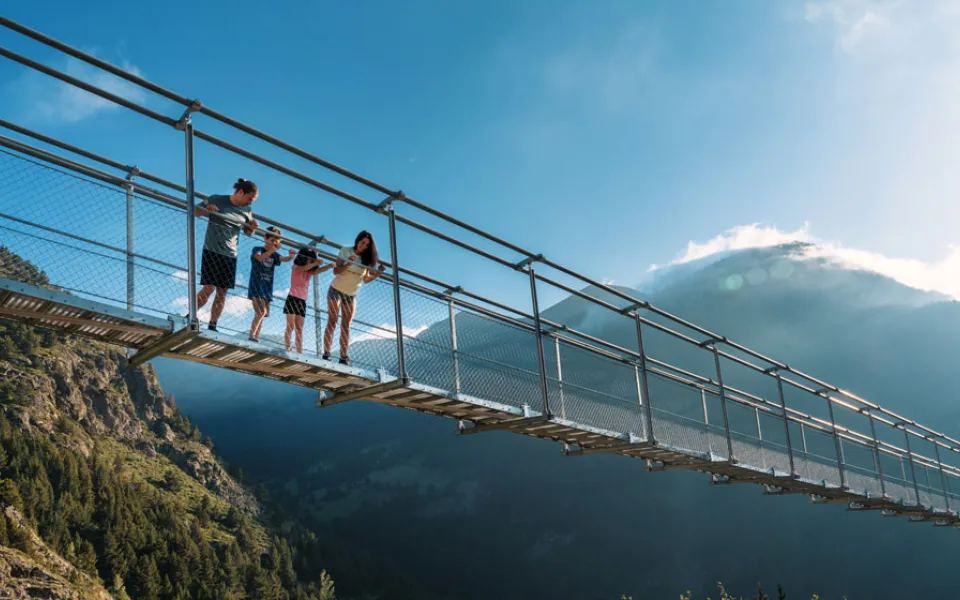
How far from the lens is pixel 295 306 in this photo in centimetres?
825

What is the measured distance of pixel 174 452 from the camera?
16888cm

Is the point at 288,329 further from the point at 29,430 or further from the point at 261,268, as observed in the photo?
the point at 29,430

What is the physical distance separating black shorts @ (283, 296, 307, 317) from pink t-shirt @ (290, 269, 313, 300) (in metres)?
0.04

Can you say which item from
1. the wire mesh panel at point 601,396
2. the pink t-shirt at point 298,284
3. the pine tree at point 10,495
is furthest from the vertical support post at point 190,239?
the pine tree at point 10,495

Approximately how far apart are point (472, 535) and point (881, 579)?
295ft

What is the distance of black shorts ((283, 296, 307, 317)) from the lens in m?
8.21

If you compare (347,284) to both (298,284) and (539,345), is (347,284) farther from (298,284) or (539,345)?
(539,345)

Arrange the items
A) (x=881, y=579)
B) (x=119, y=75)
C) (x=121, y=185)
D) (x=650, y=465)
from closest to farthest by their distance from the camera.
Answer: (x=119, y=75), (x=121, y=185), (x=650, y=465), (x=881, y=579)

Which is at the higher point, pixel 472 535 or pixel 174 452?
pixel 174 452

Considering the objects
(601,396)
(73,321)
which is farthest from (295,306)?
(601,396)

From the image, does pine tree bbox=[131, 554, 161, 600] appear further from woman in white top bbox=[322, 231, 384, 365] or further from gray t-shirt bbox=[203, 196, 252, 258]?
gray t-shirt bbox=[203, 196, 252, 258]

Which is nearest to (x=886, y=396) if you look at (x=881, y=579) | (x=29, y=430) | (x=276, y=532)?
(x=881, y=579)

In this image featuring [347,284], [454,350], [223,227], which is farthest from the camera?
[454,350]

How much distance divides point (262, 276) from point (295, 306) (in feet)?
1.78
